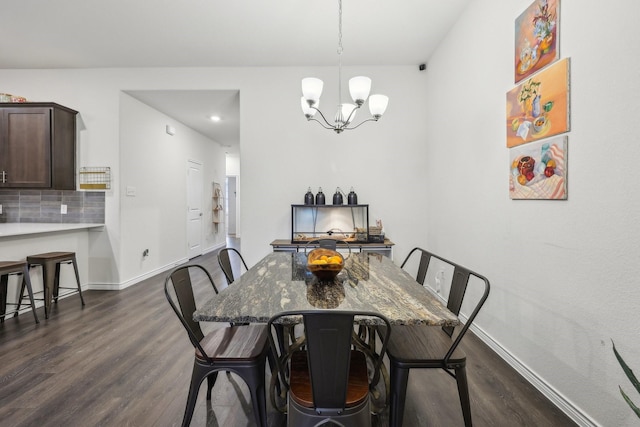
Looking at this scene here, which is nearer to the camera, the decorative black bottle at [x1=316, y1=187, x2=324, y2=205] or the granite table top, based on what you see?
the granite table top

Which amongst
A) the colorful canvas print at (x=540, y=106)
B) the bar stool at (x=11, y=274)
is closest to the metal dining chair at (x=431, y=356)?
the colorful canvas print at (x=540, y=106)

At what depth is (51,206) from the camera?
3.95 metres

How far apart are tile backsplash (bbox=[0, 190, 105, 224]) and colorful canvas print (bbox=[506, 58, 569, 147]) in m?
4.70

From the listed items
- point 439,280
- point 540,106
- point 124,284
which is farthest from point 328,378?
point 124,284

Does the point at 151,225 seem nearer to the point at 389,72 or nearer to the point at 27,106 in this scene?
the point at 27,106

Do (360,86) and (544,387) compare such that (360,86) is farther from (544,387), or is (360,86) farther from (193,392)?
(544,387)

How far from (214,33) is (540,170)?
10.8 ft

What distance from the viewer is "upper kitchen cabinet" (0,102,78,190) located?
3.59 metres

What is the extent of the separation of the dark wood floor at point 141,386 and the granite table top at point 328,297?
2.42 feet

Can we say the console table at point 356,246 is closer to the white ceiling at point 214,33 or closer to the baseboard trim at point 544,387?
the baseboard trim at point 544,387

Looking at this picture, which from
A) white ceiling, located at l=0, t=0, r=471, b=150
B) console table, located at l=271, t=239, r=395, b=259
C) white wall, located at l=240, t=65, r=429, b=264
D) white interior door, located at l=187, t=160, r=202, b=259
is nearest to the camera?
white ceiling, located at l=0, t=0, r=471, b=150

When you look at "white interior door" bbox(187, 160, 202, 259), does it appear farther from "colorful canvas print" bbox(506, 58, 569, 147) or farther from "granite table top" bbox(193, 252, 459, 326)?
"colorful canvas print" bbox(506, 58, 569, 147)

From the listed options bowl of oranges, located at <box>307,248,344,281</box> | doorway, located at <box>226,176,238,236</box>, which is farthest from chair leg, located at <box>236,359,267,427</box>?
doorway, located at <box>226,176,238,236</box>

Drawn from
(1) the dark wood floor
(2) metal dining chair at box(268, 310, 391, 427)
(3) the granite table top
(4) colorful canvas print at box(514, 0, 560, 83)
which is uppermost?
(4) colorful canvas print at box(514, 0, 560, 83)
